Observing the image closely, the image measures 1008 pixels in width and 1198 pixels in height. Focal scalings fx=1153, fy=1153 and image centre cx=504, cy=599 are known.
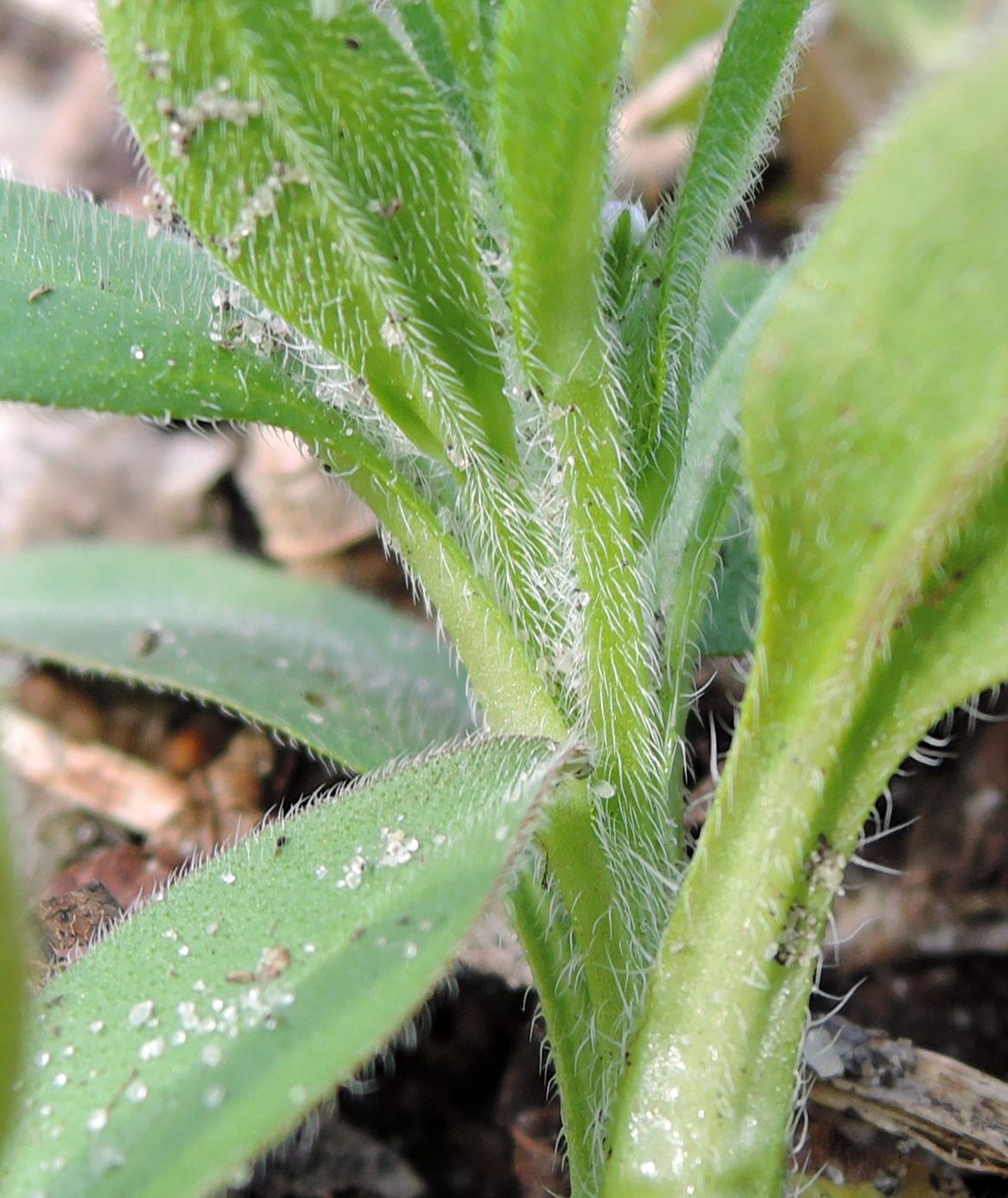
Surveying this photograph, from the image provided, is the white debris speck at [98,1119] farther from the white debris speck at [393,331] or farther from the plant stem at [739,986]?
the white debris speck at [393,331]

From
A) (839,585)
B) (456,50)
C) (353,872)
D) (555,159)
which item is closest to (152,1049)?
(353,872)

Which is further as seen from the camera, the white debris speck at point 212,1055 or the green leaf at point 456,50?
the green leaf at point 456,50

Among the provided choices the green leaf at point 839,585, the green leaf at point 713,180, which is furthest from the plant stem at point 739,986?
the green leaf at point 713,180

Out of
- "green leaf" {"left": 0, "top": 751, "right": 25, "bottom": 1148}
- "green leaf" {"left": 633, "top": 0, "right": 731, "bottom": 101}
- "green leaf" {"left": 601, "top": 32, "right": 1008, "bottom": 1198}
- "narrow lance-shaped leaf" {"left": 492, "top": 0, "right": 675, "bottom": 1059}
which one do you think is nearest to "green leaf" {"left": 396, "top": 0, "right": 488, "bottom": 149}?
"narrow lance-shaped leaf" {"left": 492, "top": 0, "right": 675, "bottom": 1059}

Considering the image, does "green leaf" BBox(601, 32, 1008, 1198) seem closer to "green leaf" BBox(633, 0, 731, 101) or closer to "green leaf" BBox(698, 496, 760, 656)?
"green leaf" BBox(698, 496, 760, 656)

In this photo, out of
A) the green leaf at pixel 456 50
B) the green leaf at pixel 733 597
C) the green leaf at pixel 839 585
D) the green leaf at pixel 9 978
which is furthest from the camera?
the green leaf at pixel 733 597

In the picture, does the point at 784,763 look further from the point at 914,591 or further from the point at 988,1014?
the point at 988,1014

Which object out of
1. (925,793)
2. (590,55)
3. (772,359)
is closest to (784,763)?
(772,359)
